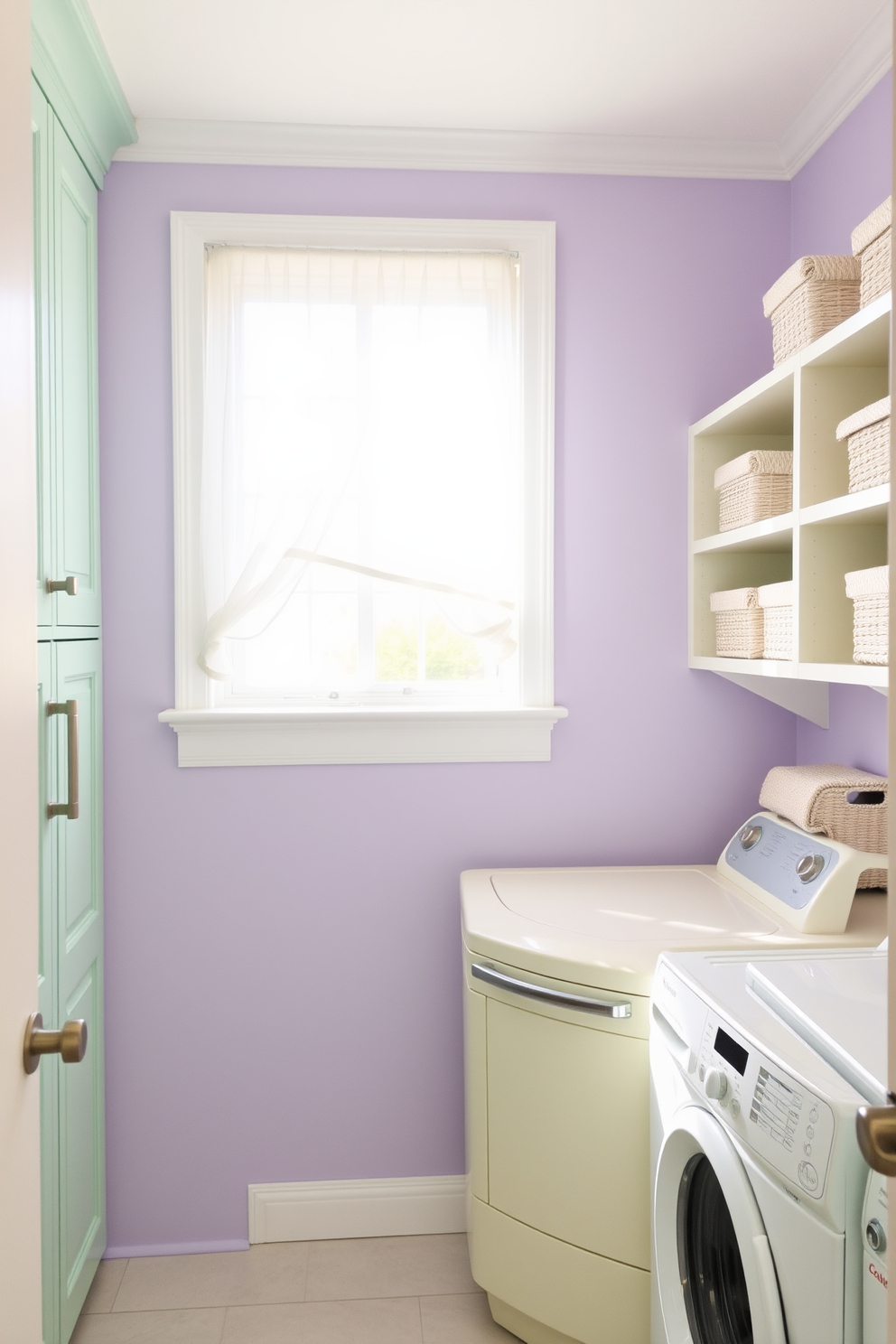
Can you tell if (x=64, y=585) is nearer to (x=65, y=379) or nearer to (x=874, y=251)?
(x=65, y=379)

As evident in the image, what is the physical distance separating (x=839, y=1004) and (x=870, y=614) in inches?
24.1

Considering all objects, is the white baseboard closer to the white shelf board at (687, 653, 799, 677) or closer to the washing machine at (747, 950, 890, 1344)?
the washing machine at (747, 950, 890, 1344)

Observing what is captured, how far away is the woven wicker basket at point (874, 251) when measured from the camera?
1479 millimetres

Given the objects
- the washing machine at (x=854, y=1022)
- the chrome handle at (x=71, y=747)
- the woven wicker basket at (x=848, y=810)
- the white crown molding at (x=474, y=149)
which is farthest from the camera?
the white crown molding at (x=474, y=149)

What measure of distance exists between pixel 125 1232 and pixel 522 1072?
1188 mm

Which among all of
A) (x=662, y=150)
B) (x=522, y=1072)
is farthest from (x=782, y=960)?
(x=662, y=150)

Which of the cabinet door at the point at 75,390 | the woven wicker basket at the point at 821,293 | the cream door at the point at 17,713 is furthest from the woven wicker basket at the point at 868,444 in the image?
the cabinet door at the point at 75,390

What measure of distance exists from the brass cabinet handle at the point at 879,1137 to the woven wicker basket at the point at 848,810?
4.37ft

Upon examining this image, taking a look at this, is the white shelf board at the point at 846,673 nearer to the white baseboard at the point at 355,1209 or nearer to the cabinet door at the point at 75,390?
the cabinet door at the point at 75,390

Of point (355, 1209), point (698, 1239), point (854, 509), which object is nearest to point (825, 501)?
point (854, 509)

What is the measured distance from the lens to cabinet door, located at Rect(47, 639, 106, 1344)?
1.89 metres

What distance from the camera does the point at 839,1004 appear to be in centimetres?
137

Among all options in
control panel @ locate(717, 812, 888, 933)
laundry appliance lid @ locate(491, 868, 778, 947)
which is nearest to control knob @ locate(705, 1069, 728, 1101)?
laundry appliance lid @ locate(491, 868, 778, 947)

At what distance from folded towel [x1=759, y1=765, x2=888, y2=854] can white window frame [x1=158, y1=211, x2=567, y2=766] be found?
609 millimetres
